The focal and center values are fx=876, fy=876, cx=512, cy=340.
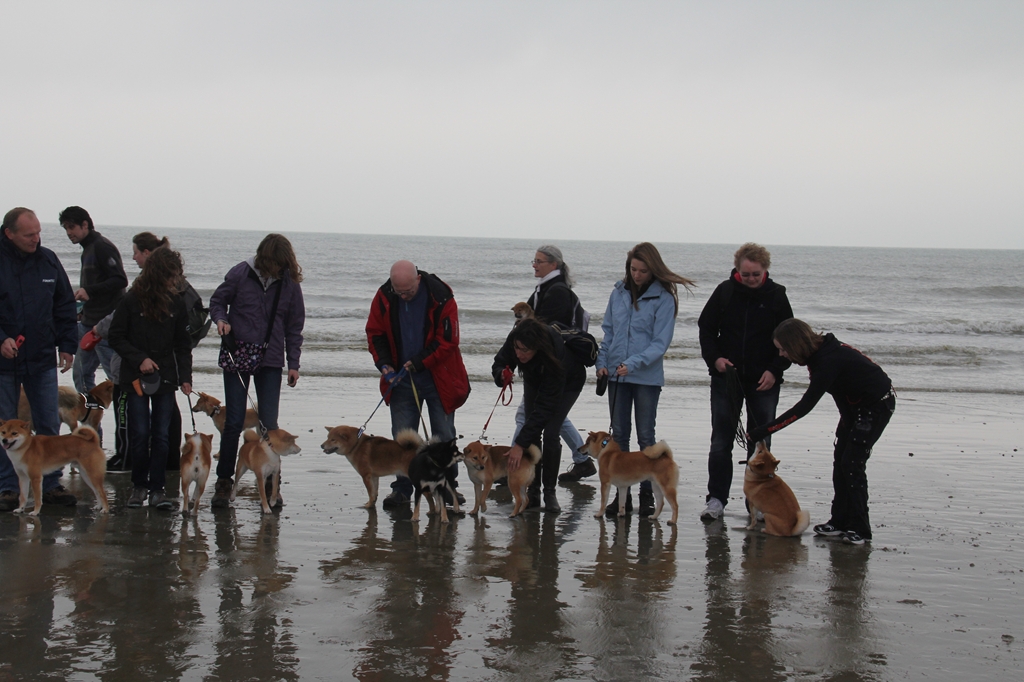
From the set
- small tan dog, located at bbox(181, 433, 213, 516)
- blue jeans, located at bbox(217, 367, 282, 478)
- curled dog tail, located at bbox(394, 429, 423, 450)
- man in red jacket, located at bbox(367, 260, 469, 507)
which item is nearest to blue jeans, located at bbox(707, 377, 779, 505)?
man in red jacket, located at bbox(367, 260, 469, 507)

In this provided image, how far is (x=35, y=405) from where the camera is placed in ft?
19.2

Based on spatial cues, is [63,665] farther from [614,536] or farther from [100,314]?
[100,314]

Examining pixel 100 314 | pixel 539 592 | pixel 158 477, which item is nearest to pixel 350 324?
pixel 100 314

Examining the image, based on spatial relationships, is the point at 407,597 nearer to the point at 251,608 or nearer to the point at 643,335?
the point at 251,608

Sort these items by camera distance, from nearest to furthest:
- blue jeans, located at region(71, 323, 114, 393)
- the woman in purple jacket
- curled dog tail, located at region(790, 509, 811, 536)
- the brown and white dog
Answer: curled dog tail, located at region(790, 509, 811, 536) → the woman in purple jacket → the brown and white dog → blue jeans, located at region(71, 323, 114, 393)

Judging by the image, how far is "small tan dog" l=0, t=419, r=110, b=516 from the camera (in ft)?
17.8

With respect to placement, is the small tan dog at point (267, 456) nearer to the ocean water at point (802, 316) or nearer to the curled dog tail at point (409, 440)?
the curled dog tail at point (409, 440)

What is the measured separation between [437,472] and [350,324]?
50.7 ft

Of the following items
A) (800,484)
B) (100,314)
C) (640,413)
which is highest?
(100,314)

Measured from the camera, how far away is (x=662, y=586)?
4.41m

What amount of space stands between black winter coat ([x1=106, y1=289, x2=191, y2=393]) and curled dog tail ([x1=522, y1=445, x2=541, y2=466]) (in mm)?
2346

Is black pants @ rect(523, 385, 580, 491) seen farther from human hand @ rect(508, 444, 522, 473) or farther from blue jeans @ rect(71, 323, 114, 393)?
blue jeans @ rect(71, 323, 114, 393)

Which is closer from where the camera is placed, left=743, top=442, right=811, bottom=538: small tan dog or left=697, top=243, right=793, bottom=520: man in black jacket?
left=743, top=442, right=811, bottom=538: small tan dog

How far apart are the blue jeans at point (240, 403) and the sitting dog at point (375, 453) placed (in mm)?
491
